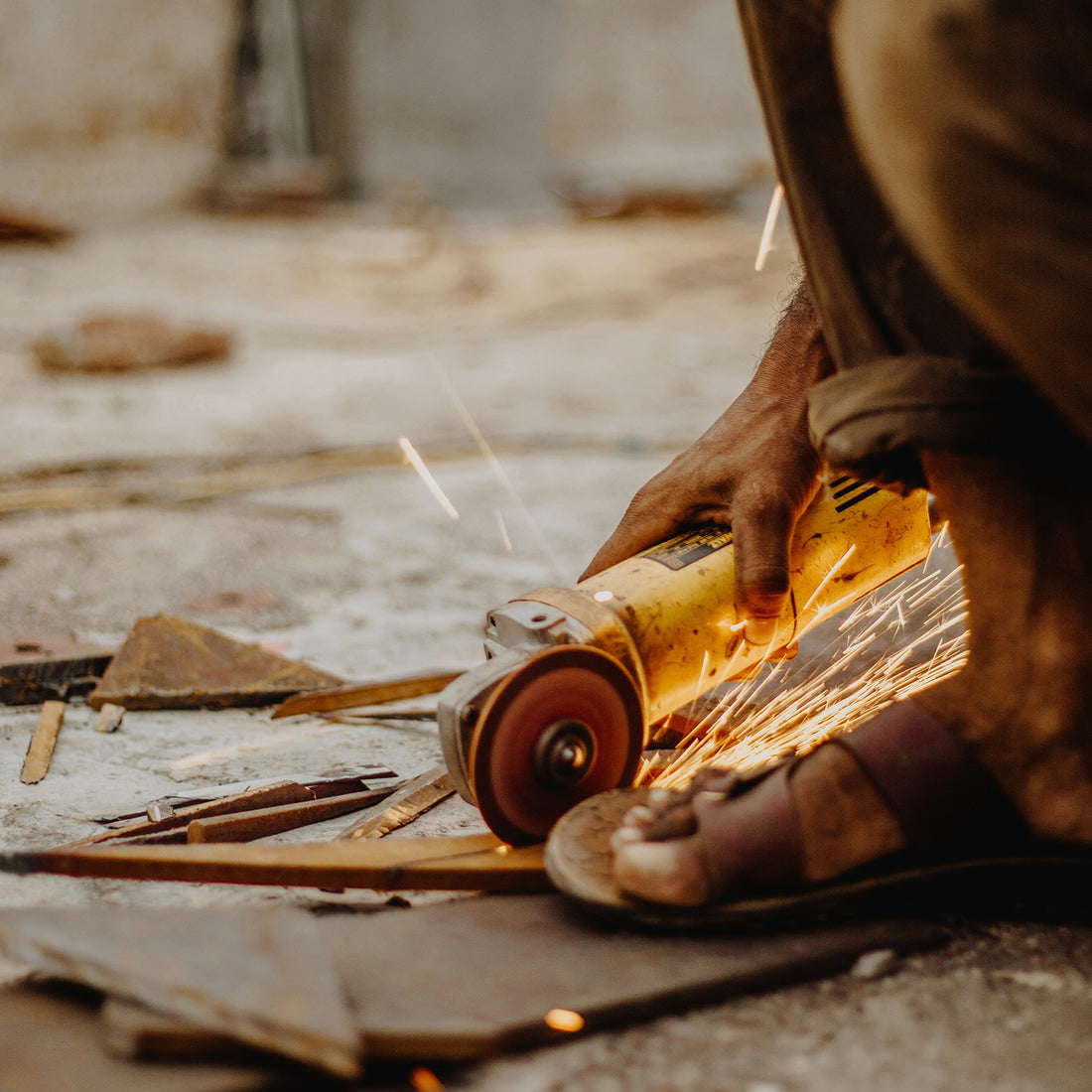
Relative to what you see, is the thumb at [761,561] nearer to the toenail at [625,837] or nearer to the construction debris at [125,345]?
the toenail at [625,837]

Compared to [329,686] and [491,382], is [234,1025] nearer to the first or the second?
[329,686]

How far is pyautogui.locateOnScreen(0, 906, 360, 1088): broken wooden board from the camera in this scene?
2.86 ft

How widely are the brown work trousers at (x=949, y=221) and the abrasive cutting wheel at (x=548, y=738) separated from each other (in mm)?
379

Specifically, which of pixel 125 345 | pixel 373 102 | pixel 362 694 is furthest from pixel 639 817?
pixel 373 102

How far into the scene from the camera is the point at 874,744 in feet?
3.71

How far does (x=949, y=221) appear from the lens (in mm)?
929

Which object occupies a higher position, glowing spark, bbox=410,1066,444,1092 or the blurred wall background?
the blurred wall background

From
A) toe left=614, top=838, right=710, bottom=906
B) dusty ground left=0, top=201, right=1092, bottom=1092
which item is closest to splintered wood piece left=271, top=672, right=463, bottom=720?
dusty ground left=0, top=201, right=1092, bottom=1092

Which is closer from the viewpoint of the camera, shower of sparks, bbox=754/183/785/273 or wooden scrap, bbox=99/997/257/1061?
wooden scrap, bbox=99/997/257/1061

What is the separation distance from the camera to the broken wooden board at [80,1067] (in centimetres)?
89

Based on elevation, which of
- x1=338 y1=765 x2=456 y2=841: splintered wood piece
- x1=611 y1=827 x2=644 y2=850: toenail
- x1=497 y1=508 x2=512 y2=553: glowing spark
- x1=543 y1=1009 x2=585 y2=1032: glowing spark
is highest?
x1=611 y1=827 x2=644 y2=850: toenail

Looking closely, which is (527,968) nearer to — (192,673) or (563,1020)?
(563,1020)

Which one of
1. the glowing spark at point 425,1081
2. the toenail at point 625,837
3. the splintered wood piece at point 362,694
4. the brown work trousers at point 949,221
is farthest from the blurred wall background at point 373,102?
the glowing spark at point 425,1081

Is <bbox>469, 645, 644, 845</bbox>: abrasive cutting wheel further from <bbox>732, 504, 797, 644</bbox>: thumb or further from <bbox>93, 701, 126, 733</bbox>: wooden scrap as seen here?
<bbox>93, 701, 126, 733</bbox>: wooden scrap
